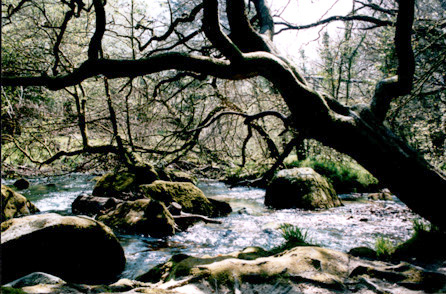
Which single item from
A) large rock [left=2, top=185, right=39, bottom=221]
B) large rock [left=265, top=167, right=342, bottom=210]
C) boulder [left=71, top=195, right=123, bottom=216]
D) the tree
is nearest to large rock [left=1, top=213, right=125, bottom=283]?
the tree

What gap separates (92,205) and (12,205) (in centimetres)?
208

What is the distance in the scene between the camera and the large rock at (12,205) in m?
7.72

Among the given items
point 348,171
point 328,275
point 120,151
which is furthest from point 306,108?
point 348,171

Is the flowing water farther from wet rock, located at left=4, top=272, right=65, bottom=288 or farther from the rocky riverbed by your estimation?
wet rock, located at left=4, top=272, right=65, bottom=288

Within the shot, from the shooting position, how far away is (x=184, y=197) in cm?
883

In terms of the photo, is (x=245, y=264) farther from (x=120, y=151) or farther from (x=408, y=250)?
(x=120, y=151)

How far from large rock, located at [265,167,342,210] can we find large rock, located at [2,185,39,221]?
7.96 metres

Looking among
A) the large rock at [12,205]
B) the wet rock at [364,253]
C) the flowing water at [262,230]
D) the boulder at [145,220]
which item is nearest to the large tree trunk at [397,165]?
the wet rock at [364,253]

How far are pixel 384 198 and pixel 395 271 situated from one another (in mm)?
9361

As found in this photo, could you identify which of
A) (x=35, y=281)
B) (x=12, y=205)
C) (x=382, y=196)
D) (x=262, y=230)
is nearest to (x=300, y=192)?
(x=262, y=230)

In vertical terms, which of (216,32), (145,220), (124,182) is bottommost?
(145,220)

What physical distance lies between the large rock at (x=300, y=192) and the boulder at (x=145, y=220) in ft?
14.9

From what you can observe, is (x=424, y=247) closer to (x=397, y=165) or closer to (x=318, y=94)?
(x=397, y=165)

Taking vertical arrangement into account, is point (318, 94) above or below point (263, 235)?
above
